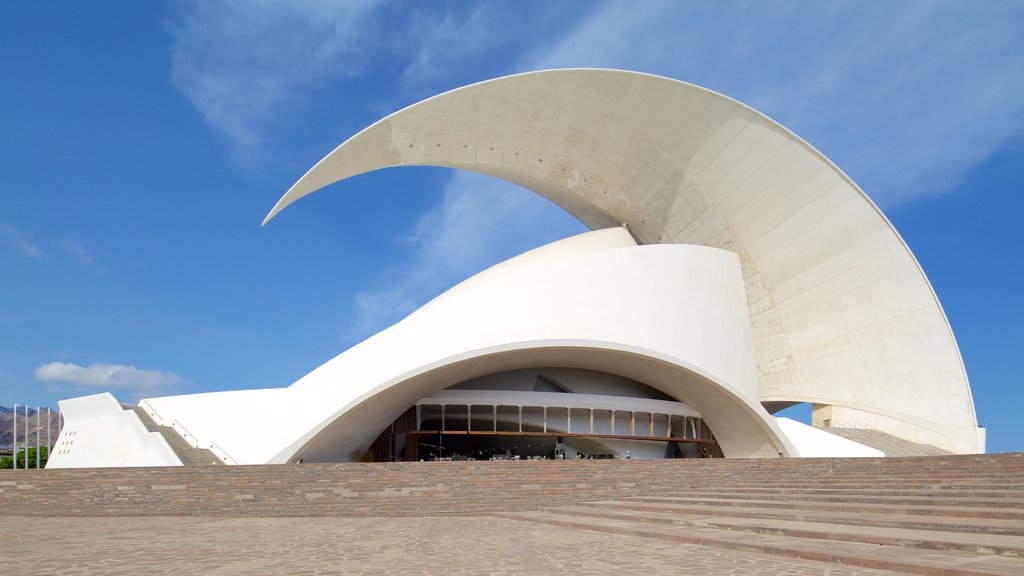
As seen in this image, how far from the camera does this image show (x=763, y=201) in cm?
2080

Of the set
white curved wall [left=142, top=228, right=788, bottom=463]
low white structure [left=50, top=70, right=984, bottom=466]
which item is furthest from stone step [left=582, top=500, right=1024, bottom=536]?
low white structure [left=50, top=70, right=984, bottom=466]

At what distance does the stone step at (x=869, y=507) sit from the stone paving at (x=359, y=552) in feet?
7.22

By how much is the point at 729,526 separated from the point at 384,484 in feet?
20.9

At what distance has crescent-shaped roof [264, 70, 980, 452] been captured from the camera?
19844 mm

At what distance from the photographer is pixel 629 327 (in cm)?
1853

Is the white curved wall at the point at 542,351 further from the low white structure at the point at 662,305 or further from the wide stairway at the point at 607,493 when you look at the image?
the wide stairway at the point at 607,493

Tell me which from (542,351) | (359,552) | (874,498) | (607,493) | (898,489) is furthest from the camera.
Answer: (542,351)

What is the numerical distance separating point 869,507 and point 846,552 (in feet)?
8.88

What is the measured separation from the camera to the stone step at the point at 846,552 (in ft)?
13.4

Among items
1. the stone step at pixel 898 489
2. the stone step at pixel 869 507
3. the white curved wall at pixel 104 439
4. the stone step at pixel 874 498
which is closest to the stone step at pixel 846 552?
the stone step at pixel 869 507

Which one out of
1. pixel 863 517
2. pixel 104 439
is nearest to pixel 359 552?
pixel 863 517

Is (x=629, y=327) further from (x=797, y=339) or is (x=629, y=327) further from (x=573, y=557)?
(x=573, y=557)

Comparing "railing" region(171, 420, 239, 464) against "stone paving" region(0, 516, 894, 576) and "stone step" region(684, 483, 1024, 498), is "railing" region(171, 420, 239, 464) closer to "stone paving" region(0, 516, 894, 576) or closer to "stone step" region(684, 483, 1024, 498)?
"stone paving" region(0, 516, 894, 576)

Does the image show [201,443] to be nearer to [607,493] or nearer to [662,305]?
[607,493]
